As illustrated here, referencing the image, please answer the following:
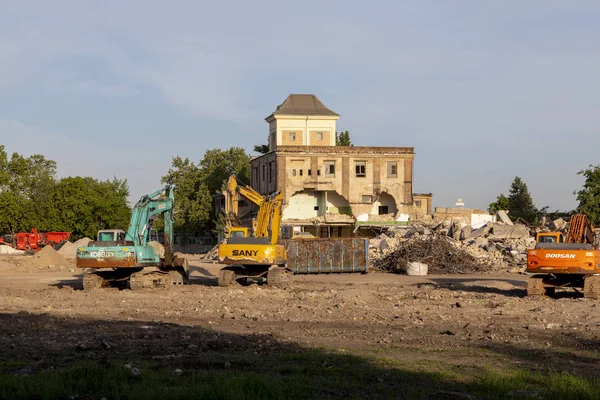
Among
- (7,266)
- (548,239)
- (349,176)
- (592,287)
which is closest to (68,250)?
(7,266)

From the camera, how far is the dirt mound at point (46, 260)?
50469 mm

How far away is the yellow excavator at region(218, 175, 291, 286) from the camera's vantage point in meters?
30.1

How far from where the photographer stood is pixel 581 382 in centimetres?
1094

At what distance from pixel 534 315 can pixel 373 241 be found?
106 feet

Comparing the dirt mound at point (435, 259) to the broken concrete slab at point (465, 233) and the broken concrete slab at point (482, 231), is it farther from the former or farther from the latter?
the broken concrete slab at point (482, 231)

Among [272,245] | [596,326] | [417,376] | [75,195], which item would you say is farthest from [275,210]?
[75,195]

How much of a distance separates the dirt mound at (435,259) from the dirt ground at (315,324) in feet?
30.5

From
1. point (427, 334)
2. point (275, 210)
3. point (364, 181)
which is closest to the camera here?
point (427, 334)

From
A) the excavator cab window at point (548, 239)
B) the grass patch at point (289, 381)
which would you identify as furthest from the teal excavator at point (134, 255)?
the grass patch at point (289, 381)

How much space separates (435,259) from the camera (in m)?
42.1

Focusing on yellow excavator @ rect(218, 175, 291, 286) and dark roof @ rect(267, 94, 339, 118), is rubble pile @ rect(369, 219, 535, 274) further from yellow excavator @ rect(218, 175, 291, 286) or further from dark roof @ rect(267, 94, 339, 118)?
dark roof @ rect(267, 94, 339, 118)

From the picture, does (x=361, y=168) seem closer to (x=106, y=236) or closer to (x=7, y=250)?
(x=7, y=250)

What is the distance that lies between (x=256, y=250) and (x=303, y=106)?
53077mm

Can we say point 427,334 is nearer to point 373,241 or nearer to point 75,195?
point 373,241
